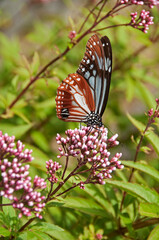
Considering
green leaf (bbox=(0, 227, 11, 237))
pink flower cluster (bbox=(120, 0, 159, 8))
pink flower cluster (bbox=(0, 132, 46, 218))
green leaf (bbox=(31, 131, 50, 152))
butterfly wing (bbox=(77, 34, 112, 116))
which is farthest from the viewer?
green leaf (bbox=(31, 131, 50, 152))

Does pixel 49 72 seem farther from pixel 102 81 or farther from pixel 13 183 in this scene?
pixel 13 183

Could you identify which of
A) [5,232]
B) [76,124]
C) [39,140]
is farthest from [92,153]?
[39,140]

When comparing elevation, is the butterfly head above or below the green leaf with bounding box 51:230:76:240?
above

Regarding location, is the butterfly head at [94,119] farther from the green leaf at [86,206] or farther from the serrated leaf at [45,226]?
the serrated leaf at [45,226]

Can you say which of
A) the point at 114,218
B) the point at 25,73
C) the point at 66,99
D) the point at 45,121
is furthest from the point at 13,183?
the point at 45,121

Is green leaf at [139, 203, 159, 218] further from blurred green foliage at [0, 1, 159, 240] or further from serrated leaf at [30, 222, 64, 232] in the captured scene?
serrated leaf at [30, 222, 64, 232]

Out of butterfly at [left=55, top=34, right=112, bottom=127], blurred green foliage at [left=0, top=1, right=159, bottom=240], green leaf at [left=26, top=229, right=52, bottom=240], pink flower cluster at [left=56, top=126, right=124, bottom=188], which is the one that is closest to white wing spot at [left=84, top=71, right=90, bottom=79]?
butterfly at [left=55, top=34, right=112, bottom=127]

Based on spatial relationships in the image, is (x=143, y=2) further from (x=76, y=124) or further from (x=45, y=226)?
(x=45, y=226)
